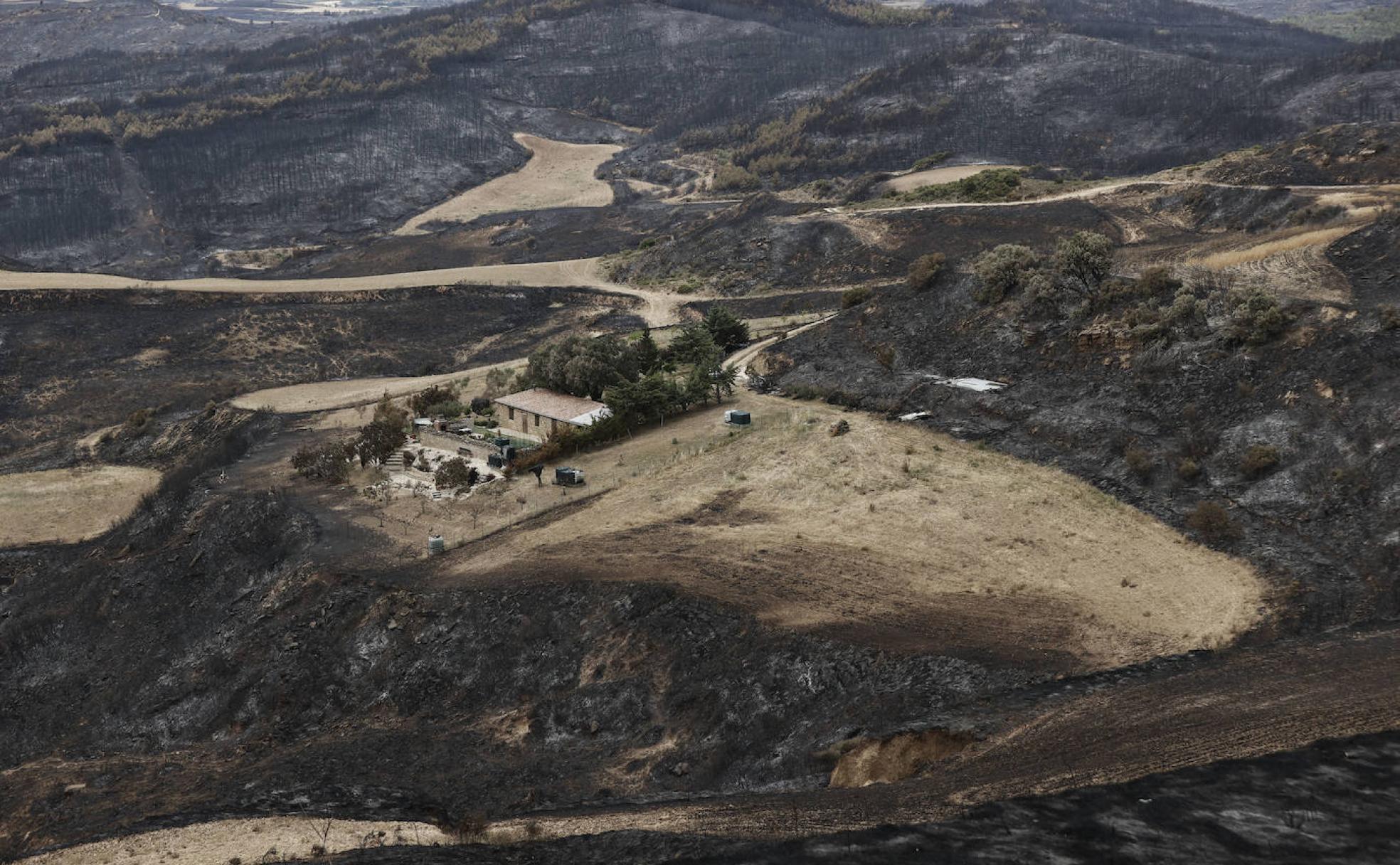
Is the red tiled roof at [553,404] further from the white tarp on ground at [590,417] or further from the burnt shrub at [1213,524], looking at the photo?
the burnt shrub at [1213,524]

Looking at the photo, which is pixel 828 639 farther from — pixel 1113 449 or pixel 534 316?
pixel 534 316

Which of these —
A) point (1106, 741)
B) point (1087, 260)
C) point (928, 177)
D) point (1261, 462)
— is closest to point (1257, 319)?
point (1261, 462)

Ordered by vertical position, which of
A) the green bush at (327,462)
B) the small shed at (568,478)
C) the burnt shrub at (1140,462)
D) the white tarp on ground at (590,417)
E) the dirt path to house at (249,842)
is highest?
the burnt shrub at (1140,462)

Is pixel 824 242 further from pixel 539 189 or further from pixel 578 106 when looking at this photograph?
pixel 578 106

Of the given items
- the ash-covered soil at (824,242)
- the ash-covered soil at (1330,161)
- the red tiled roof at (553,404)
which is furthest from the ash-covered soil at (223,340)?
the ash-covered soil at (1330,161)

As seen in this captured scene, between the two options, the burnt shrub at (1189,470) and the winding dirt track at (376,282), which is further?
the winding dirt track at (376,282)

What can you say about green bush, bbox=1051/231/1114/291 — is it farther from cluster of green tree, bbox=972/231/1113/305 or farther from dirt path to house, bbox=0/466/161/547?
dirt path to house, bbox=0/466/161/547
